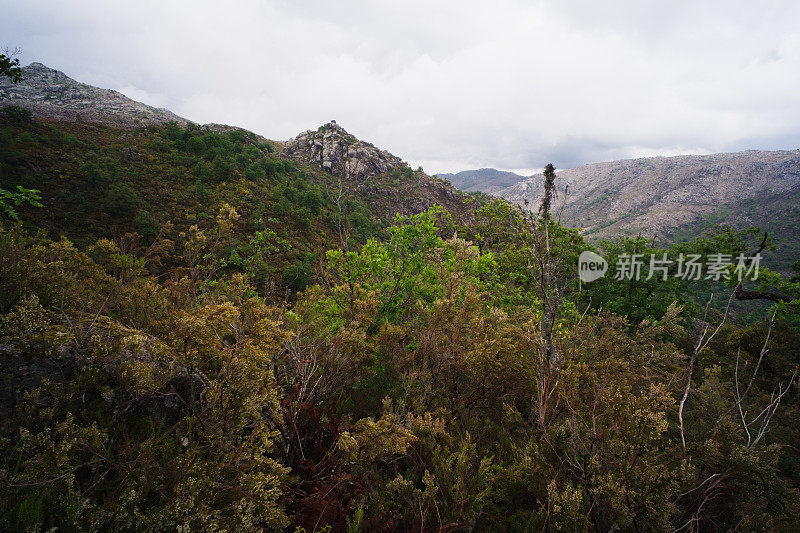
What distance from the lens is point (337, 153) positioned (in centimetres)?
6238

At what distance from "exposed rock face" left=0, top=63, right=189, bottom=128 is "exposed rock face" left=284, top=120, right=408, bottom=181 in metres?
21.7

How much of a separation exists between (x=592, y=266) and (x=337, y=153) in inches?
2235

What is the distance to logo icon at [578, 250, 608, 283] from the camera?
16.2 meters

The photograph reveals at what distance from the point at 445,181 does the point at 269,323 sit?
243ft

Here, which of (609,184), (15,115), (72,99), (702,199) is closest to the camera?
(15,115)

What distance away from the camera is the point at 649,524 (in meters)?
2.20

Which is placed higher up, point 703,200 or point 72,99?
point 703,200

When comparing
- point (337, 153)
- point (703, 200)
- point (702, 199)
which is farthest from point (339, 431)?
point (702, 199)

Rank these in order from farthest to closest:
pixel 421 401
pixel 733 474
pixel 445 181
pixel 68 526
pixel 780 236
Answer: pixel 780 236, pixel 445 181, pixel 421 401, pixel 733 474, pixel 68 526

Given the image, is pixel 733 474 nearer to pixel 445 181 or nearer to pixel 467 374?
pixel 467 374

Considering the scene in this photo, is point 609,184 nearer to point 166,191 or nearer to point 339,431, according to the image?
point 166,191

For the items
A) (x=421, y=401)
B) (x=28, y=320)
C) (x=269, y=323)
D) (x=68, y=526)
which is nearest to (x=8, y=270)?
(x=28, y=320)

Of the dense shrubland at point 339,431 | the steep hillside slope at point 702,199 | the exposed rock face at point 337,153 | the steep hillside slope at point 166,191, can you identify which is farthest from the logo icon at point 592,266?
the steep hillside slope at point 702,199

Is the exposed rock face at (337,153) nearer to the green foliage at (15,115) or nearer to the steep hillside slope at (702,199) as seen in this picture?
the green foliage at (15,115)
